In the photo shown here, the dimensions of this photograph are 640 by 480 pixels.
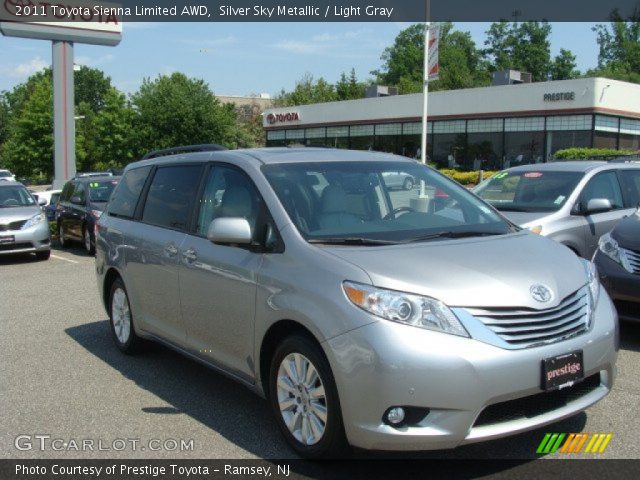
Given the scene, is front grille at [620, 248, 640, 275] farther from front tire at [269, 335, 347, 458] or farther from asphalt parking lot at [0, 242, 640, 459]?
front tire at [269, 335, 347, 458]

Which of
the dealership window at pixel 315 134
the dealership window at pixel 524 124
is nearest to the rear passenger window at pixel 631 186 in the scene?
the dealership window at pixel 524 124

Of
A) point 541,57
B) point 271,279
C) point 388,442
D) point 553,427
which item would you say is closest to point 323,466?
point 388,442

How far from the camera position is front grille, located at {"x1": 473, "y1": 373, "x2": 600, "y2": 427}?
373 centimetres

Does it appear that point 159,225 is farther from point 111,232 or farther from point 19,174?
point 19,174

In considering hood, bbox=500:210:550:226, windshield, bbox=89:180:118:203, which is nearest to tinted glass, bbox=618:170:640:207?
hood, bbox=500:210:550:226

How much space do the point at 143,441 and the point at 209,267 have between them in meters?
1.24

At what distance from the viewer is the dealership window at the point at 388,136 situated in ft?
151

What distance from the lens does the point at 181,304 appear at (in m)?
5.36

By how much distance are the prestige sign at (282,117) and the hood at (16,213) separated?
40.0 metres

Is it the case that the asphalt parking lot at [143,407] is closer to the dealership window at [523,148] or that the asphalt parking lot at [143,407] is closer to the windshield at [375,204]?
the windshield at [375,204]

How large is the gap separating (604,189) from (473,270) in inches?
228

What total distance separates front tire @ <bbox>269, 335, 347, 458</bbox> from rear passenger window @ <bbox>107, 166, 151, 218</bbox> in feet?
9.52

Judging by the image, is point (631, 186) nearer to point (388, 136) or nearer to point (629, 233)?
point (629, 233)

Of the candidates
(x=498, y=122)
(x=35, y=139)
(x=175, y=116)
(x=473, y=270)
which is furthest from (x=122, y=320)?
(x=35, y=139)
